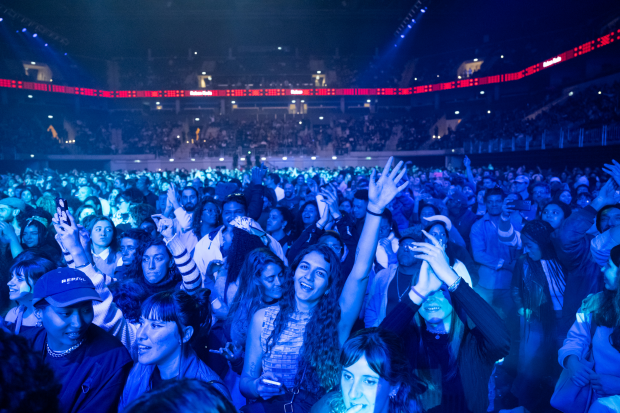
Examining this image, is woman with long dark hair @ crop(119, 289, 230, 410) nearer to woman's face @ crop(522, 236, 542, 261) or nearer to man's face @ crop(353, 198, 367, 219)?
woman's face @ crop(522, 236, 542, 261)

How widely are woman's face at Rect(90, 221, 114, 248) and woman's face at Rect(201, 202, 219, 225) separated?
103cm

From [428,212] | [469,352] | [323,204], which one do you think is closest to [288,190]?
[323,204]

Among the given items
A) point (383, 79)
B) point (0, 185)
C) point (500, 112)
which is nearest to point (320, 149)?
point (383, 79)

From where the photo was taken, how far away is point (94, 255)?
4246 mm

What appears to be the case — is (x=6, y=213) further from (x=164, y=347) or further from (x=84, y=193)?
(x=164, y=347)

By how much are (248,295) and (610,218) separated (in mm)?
3053

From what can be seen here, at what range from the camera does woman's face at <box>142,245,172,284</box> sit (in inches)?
130

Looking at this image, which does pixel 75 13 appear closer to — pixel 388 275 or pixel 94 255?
pixel 94 255

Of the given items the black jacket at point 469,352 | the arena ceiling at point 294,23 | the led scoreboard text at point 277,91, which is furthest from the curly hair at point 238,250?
the led scoreboard text at point 277,91

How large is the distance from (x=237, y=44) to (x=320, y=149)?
561 inches

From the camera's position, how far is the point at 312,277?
7.62 feet

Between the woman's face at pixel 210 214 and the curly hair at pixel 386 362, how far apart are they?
333 cm

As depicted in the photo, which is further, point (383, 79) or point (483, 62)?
point (383, 79)

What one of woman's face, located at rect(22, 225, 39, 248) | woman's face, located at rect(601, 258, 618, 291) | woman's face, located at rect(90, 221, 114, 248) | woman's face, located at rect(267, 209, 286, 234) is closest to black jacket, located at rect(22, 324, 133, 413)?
woman's face, located at rect(90, 221, 114, 248)
